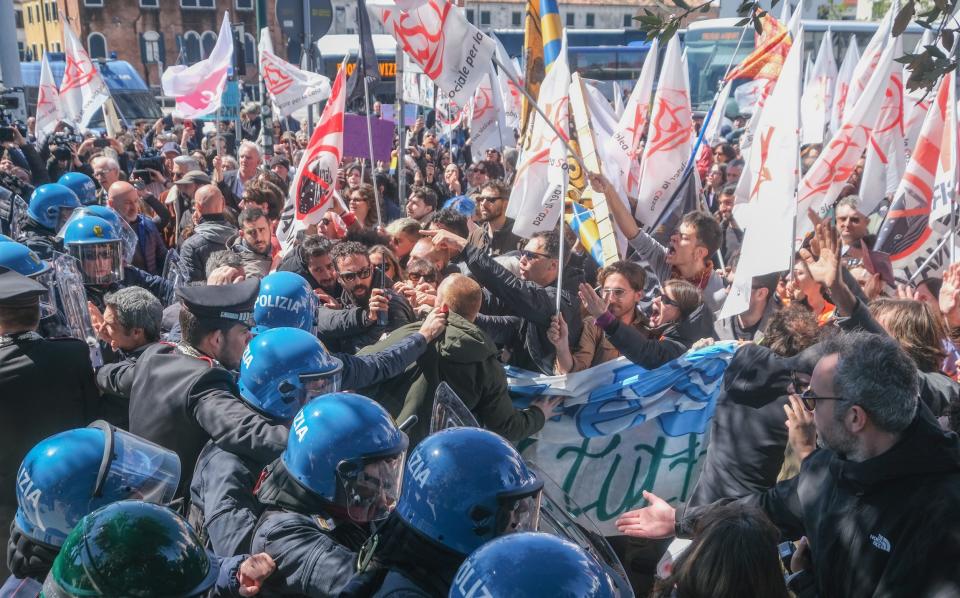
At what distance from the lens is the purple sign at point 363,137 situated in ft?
29.4

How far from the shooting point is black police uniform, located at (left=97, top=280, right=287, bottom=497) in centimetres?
292

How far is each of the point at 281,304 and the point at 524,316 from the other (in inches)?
65.3

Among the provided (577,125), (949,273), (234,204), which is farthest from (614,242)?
(234,204)

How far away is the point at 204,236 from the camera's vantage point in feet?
21.6

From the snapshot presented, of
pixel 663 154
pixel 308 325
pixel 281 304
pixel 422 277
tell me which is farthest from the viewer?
pixel 663 154

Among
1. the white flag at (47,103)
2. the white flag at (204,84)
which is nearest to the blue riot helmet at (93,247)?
the white flag at (204,84)

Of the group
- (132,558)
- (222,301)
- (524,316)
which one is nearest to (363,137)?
(524,316)

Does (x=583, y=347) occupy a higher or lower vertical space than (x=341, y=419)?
lower

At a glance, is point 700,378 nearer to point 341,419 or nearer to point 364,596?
point 341,419

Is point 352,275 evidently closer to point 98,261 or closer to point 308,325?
point 308,325

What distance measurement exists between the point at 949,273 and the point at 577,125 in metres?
2.53

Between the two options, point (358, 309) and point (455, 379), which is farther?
point (358, 309)

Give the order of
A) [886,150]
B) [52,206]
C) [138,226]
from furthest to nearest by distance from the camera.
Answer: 1. [886,150]
2. [138,226]
3. [52,206]

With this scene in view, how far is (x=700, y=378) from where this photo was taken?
4711mm
